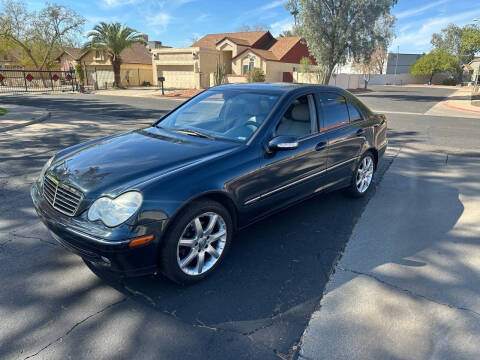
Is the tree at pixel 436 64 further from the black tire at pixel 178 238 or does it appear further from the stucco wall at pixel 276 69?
the black tire at pixel 178 238

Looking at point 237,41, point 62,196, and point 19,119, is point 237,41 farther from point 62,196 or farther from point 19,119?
point 62,196

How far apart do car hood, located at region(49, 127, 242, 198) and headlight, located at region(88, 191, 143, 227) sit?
0.21 ft

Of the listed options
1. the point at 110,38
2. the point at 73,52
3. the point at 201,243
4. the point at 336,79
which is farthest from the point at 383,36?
the point at 73,52

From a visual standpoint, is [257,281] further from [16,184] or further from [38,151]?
[38,151]

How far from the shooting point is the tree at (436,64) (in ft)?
212

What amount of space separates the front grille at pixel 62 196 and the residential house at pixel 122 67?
133 feet

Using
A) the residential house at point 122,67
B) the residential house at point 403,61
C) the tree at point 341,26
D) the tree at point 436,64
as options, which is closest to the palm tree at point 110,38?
the residential house at point 122,67

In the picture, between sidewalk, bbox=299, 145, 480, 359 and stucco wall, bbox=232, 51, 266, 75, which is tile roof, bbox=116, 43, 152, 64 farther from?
sidewalk, bbox=299, 145, 480, 359

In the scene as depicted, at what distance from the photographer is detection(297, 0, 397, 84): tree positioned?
27.3 metres

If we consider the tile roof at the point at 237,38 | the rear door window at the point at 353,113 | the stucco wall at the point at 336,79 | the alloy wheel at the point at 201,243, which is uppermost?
the tile roof at the point at 237,38

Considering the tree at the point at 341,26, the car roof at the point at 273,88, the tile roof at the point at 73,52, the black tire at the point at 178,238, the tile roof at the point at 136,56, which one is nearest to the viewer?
the black tire at the point at 178,238

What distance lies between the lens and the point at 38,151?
7555 millimetres

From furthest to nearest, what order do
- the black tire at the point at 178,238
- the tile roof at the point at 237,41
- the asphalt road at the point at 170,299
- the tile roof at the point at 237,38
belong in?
the tile roof at the point at 237,38 < the tile roof at the point at 237,41 < the black tire at the point at 178,238 < the asphalt road at the point at 170,299

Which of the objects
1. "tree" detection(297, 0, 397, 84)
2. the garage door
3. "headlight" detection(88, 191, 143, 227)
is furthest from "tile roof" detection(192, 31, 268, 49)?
"headlight" detection(88, 191, 143, 227)
